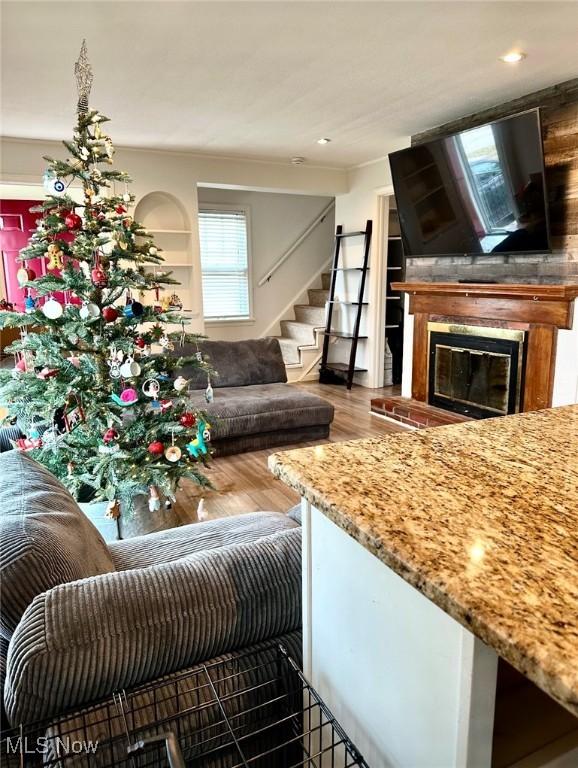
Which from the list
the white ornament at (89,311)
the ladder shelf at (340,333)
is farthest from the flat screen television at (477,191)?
the white ornament at (89,311)

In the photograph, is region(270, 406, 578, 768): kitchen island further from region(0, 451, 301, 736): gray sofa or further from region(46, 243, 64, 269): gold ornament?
region(46, 243, 64, 269): gold ornament

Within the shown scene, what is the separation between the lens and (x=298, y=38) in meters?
2.50

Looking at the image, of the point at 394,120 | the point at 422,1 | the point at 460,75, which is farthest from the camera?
the point at 394,120

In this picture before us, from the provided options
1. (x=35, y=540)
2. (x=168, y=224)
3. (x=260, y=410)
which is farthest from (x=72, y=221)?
(x=168, y=224)

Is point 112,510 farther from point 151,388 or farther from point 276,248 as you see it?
point 276,248

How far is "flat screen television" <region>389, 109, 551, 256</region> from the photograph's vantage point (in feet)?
10.9

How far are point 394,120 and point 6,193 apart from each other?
12.8 ft

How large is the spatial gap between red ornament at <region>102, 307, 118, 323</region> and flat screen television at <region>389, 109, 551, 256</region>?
2.77 metres

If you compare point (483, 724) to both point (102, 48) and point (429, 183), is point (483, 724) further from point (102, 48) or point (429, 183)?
point (429, 183)

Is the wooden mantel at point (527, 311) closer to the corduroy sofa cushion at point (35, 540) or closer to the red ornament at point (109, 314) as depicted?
the red ornament at point (109, 314)

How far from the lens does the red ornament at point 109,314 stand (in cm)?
228

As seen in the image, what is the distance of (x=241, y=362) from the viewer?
438 cm

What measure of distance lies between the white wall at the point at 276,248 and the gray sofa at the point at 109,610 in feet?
19.0

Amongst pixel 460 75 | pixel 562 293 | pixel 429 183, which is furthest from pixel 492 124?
pixel 562 293
